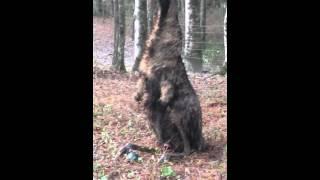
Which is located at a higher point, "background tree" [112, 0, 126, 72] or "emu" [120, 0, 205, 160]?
"background tree" [112, 0, 126, 72]

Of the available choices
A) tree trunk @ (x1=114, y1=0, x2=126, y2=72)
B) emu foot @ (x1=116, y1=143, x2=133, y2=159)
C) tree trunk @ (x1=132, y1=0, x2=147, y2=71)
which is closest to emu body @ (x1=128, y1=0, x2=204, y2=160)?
emu foot @ (x1=116, y1=143, x2=133, y2=159)

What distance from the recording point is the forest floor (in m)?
6.09

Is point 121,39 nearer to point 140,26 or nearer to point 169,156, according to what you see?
point 140,26

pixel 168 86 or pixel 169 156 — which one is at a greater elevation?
pixel 168 86

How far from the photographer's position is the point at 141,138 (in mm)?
7449

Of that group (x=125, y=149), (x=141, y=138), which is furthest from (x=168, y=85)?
(x=141, y=138)

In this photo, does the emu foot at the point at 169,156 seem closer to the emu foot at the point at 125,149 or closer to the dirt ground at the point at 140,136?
the dirt ground at the point at 140,136

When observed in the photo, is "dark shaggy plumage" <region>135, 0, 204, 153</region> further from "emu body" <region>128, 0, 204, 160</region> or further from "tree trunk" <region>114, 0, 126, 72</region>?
"tree trunk" <region>114, 0, 126, 72</region>

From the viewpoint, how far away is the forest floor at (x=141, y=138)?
609 cm

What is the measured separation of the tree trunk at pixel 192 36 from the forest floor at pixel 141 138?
1894 mm

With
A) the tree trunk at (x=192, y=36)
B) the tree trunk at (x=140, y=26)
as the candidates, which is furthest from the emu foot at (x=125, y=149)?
the tree trunk at (x=192, y=36)

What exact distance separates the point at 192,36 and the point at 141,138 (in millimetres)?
6240

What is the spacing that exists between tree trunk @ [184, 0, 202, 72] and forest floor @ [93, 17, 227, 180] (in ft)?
6.21
